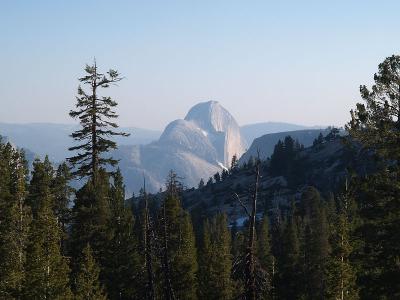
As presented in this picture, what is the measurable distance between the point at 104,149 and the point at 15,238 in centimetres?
842

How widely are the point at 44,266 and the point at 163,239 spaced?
7.48m

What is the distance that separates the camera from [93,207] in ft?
129

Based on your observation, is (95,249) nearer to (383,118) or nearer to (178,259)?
(178,259)

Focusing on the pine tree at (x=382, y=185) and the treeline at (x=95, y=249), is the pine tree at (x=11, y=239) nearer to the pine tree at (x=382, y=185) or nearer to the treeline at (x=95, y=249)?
the treeline at (x=95, y=249)

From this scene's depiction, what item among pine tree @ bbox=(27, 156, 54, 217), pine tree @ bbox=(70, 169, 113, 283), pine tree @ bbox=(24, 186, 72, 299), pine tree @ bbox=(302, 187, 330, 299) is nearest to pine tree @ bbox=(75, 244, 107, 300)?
pine tree @ bbox=(24, 186, 72, 299)

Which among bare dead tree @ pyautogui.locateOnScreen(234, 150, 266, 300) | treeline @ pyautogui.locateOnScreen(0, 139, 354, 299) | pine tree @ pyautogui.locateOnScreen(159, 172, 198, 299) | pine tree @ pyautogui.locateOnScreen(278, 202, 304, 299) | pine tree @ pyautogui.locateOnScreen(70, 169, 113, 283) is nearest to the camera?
bare dead tree @ pyautogui.locateOnScreen(234, 150, 266, 300)

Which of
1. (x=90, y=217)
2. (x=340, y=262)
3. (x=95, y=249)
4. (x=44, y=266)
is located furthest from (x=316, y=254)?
(x=44, y=266)

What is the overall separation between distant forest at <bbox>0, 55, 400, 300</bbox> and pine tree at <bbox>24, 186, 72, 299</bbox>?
6cm

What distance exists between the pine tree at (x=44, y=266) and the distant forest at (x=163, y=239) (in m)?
0.06

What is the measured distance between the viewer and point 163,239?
3366 centimetres

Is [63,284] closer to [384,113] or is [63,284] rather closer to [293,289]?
[384,113]

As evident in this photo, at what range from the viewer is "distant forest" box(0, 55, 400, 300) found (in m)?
23.8

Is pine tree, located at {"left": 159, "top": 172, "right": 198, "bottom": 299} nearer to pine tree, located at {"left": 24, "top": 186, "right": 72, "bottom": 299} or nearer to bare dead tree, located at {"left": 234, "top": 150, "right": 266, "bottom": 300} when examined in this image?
pine tree, located at {"left": 24, "top": 186, "right": 72, "bottom": 299}

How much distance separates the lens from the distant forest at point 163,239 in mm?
23781
